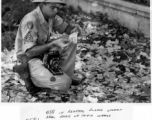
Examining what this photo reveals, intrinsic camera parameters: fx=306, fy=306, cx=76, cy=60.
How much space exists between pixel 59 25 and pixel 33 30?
34cm

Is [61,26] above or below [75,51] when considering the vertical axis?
above

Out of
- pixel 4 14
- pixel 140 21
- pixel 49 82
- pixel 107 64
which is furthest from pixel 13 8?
pixel 140 21

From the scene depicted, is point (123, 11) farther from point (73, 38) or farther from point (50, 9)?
point (50, 9)

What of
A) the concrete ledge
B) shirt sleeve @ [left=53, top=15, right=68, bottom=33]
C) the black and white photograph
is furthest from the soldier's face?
the concrete ledge

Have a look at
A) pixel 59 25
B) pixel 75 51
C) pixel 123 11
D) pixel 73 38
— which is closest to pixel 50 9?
pixel 59 25

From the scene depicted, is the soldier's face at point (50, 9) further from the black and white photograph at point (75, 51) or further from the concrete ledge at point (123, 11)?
the concrete ledge at point (123, 11)

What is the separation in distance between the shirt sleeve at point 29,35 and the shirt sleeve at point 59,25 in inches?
10.8

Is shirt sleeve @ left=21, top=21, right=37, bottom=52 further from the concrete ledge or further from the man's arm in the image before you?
the concrete ledge

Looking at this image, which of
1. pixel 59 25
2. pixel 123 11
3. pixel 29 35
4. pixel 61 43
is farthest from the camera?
pixel 123 11

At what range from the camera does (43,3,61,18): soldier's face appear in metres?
2.79

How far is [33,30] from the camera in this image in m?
2.74

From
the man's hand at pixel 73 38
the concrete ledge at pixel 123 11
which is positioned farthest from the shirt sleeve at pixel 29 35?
the concrete ledge at pixel 123 11
